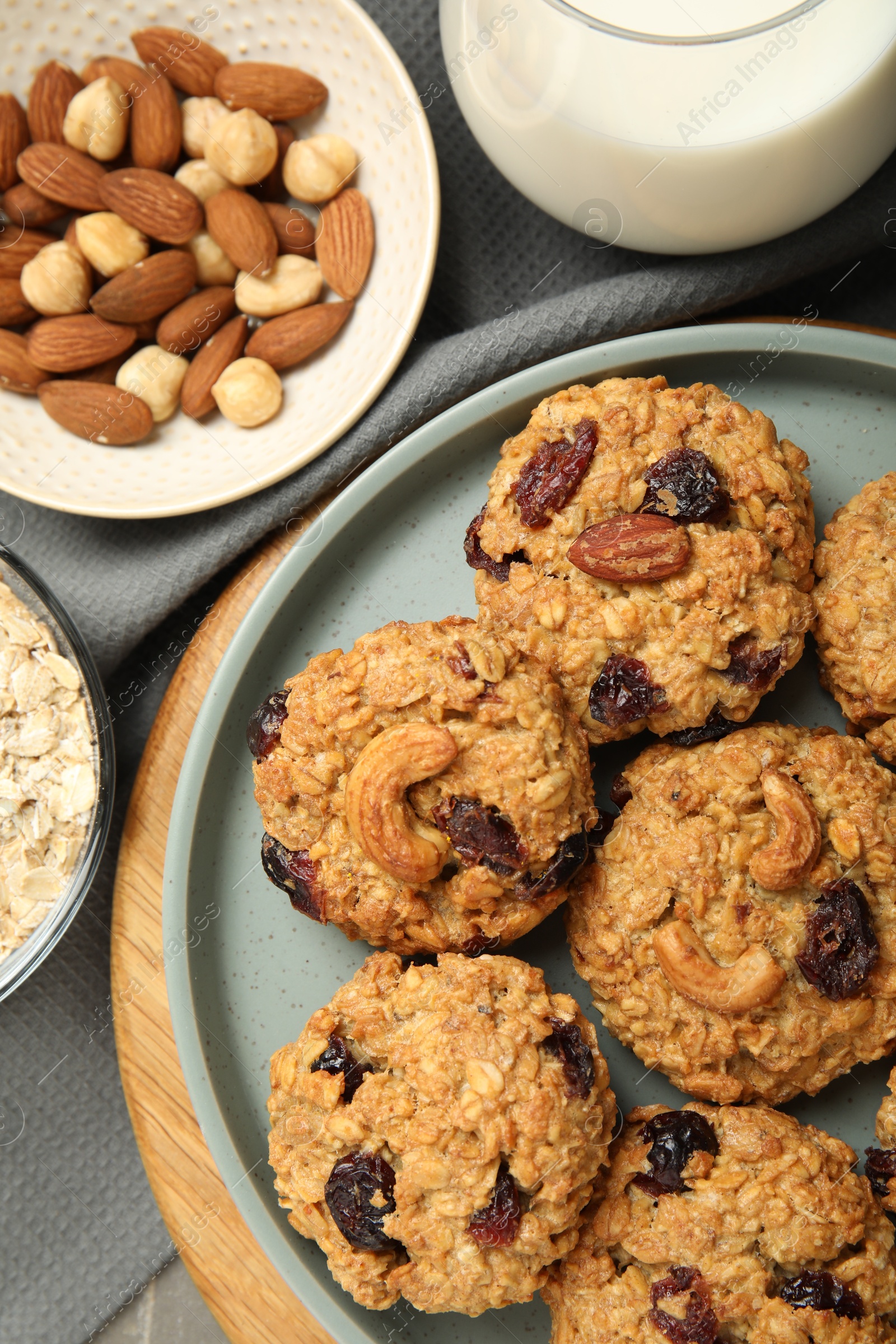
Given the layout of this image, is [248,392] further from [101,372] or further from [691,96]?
[691,96]

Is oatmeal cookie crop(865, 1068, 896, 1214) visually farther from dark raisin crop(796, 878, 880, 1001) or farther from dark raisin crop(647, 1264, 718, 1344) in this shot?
dark raisin crop(647, 1264, 718, 1344)

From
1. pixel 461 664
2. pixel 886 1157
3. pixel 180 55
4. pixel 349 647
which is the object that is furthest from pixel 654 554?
pixel 180 55

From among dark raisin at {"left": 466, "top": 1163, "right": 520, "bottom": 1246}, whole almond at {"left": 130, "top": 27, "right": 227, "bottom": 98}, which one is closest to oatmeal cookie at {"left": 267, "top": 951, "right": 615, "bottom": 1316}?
dark raisin at {"left": 466, "top": 1163, "right": 520, "bottom": 1246}

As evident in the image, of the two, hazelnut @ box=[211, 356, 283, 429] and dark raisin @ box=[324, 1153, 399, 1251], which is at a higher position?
hazelnut @ box=[211, 356, 283, 429]

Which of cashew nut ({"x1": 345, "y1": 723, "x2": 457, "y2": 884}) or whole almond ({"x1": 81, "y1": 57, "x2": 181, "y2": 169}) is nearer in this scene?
cashew nut ({"x1": 345, "y1": 723, "x2": 457, "y2": 884})

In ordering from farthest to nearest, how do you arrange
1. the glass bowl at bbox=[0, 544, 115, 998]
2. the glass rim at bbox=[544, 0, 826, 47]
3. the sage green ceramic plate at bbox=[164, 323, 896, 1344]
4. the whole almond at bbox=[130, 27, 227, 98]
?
the whole almond at bbox=[130, 27, 227, 98], the glass bowl at bbox=[0, 544, 115, 998], the sage green ceramic plate at bbox=[164, 323, 896, 1344], the glass rim at bbox=[544, 0, 826, 47]

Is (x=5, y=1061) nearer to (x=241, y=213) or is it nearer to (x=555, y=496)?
(x=555, y=496)
